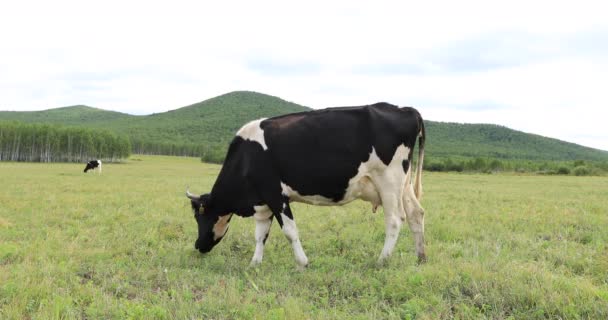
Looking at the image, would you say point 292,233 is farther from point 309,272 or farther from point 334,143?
point 334,143

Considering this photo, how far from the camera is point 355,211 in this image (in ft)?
43.3

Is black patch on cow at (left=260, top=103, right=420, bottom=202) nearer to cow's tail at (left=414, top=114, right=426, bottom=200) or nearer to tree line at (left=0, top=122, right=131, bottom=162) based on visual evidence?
cow's tail at (left=414, top=114, right=426, bottom=200)

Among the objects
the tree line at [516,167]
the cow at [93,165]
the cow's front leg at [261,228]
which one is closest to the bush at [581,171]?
the tree line at [516,167]

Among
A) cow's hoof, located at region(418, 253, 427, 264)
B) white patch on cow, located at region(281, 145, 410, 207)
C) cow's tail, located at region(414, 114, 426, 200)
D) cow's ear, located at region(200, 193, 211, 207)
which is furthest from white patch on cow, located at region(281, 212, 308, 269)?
cow's tail, located at region(414, 114, 426, 200)

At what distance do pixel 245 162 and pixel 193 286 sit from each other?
2.30m

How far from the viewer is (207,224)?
24.7 feet

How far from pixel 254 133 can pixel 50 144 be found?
9947 centimetres

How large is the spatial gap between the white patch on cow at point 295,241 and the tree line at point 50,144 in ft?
323

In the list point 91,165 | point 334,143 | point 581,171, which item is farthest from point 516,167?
point 334,143

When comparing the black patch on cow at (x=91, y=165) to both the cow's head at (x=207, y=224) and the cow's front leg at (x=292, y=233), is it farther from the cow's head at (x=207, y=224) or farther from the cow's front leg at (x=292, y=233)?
the cow's front leg at (x=292, y=233)

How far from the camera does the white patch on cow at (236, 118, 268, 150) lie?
6898 millimetres

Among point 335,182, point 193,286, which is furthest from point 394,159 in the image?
point 193,286

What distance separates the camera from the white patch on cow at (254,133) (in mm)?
6898

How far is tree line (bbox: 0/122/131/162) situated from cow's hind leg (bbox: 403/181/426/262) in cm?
9916
